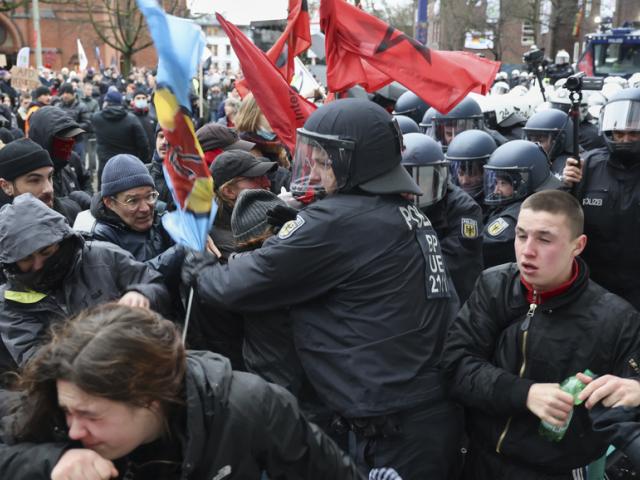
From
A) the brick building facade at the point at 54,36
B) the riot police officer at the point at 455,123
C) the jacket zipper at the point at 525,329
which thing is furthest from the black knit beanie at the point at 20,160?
the brick building facade at the point at 54,36

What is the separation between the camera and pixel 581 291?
289 cm

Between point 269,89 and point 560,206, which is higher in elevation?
point 269,89

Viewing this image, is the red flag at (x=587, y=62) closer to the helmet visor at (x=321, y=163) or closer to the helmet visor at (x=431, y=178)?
the helmet visor at (x=431, y=178)

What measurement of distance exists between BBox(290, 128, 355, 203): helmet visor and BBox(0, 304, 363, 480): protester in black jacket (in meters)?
1.10

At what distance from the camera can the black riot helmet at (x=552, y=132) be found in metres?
7.23

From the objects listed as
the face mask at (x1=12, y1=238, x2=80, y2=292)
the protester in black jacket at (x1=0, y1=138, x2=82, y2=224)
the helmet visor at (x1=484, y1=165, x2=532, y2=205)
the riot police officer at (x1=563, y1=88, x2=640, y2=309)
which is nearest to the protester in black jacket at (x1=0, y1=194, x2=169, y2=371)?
the face mask at (x1=12, y1=238, x2=80, y2=292)

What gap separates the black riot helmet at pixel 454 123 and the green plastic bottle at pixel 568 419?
17.0 feet

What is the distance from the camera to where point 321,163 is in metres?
3.22

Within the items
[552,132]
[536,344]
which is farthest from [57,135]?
[552,132]

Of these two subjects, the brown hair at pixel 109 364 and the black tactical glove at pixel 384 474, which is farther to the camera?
the black tactical glove at pixel 384 474

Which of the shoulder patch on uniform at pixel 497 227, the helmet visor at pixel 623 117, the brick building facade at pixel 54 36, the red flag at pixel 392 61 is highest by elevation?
the red flag at pixel 392 61

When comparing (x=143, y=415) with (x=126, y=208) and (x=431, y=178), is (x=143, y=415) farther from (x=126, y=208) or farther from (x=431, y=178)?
(x=431, y=178)

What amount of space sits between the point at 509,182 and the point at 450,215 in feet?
2.78

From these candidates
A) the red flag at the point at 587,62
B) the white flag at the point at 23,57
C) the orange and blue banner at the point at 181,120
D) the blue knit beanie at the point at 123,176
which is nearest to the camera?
the orange and blue banner at the point at 181,120
